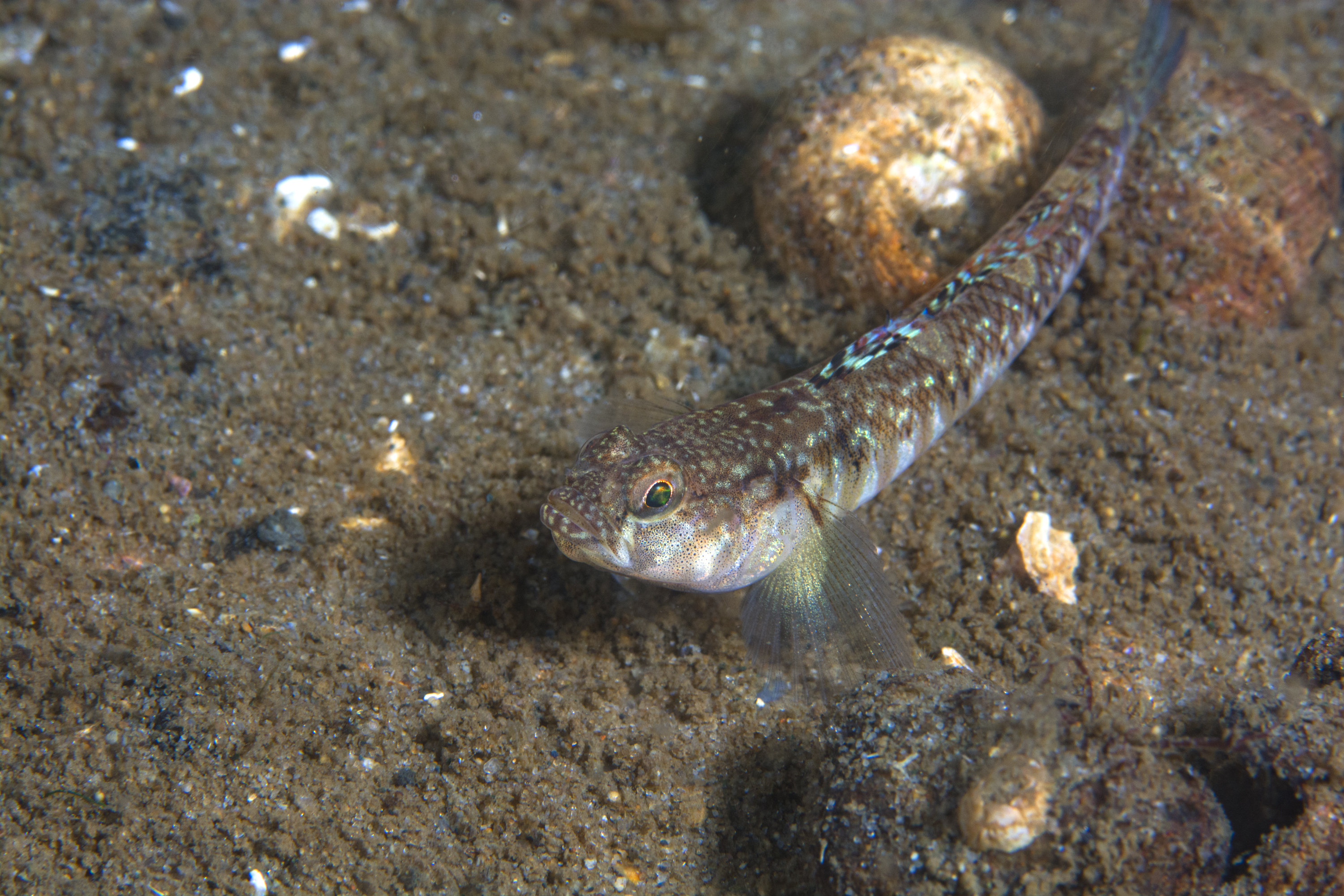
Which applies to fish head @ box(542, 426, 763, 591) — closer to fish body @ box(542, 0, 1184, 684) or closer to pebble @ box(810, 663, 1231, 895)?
fish body @ box(542, 0, 1184, 684)

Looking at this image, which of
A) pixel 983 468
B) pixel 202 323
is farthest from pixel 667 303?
pixel 202 323

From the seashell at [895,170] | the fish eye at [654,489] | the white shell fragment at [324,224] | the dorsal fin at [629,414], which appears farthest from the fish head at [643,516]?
the white shell fragment at [324,224]

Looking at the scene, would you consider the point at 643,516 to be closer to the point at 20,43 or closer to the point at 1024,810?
the point at 1024,810

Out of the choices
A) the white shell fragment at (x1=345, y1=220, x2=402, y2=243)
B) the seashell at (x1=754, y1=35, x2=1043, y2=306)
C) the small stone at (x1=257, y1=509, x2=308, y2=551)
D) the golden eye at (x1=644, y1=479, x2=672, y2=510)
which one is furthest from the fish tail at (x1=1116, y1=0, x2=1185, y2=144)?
the small stone at (x1=257, y1=509, x2=308, y2=551)

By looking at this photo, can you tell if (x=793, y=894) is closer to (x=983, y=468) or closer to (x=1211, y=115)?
(x=983, y=468)

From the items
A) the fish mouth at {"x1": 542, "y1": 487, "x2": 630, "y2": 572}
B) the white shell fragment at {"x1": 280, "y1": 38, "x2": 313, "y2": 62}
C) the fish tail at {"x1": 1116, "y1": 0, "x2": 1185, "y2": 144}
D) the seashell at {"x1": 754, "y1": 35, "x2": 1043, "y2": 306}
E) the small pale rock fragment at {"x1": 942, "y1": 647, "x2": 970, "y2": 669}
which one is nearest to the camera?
the fish mouth at {"x1": 542, "y1": 487, "x2": 630, "y2": 572}

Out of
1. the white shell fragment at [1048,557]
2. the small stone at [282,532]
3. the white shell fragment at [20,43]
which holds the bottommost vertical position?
the small stone at [282,532]

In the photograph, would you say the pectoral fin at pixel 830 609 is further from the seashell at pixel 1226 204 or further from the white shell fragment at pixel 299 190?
the white shell fragment at pixel 299 190
